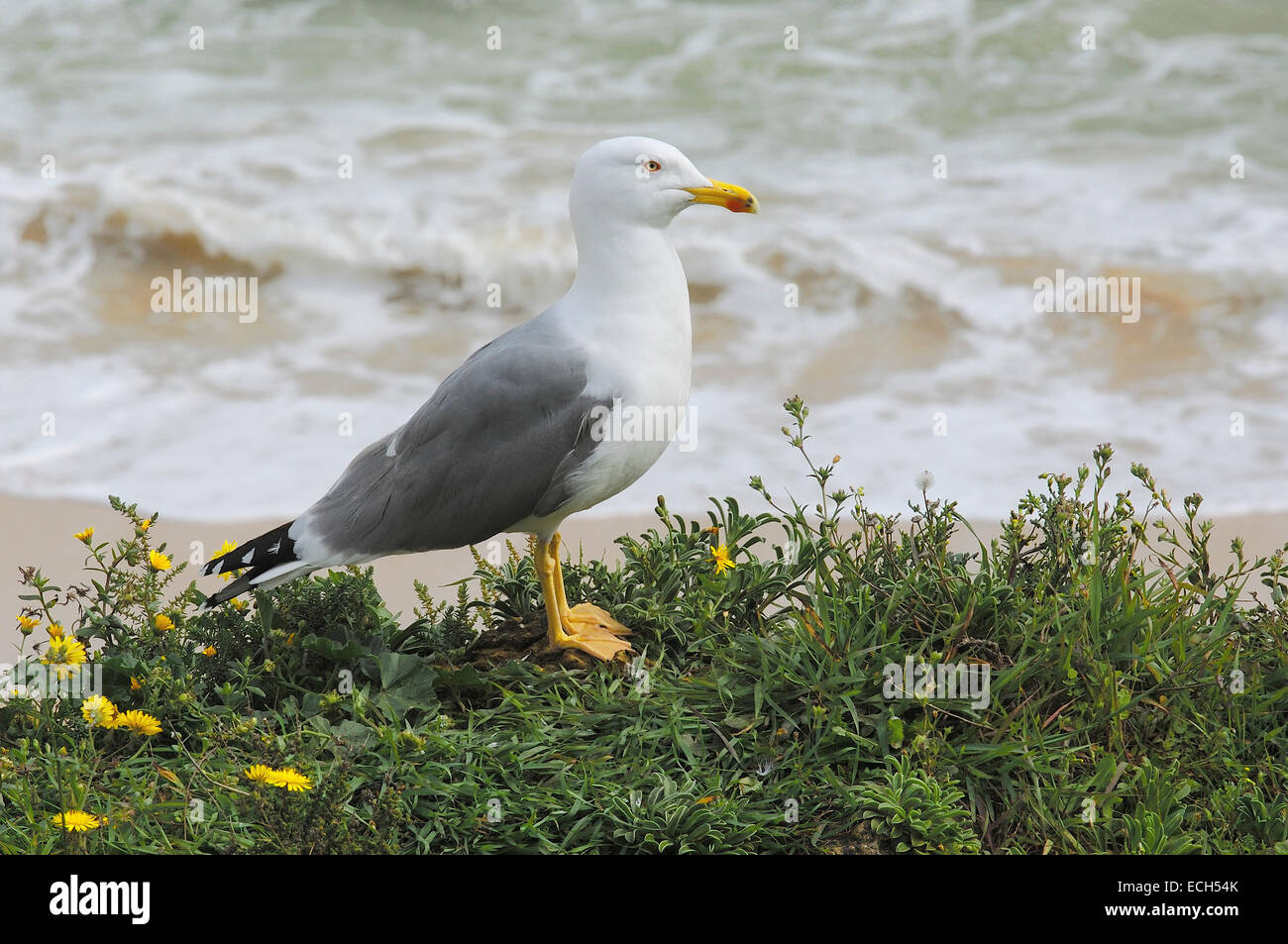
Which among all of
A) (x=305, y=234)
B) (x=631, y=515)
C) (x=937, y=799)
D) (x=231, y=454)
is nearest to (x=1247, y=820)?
(x=937, y=799)

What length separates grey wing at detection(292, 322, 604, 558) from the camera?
139 inches

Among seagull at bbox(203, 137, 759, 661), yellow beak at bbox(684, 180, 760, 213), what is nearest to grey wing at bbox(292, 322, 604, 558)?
seagull at bbox(203, 137, 759, 661)

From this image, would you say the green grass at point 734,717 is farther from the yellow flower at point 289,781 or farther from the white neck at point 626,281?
the white neck at point 626,281

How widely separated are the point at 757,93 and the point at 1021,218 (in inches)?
145

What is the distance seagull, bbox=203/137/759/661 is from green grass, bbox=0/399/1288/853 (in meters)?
0.34

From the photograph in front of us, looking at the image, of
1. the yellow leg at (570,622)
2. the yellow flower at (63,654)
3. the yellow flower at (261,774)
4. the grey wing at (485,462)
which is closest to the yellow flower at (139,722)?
the yellow flower at (63,654)

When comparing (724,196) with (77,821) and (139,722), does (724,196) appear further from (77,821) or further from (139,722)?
(77,821)

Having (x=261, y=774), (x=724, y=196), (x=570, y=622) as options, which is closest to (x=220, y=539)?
(x=570, y=622)

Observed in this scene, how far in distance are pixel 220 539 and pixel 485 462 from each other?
2.51m

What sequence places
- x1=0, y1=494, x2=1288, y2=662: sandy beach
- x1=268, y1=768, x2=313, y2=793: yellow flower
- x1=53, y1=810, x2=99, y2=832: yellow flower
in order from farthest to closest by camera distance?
x1=0, y1=494, x2=1288, y2=662: sandy beach → x1=53, y1=810, x2=99, y2=832: yellow flower → x1=268, y1=768, x2=313, y2=793: yellow flower

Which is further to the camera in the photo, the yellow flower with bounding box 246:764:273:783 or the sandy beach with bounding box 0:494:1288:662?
the sandy beach with bounding box 0:494:1288:662

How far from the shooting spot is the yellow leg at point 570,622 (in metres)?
3.73

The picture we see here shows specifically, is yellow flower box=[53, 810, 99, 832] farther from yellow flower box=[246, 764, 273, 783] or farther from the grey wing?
the grey wing

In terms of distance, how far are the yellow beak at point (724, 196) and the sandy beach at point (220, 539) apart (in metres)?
1.74
